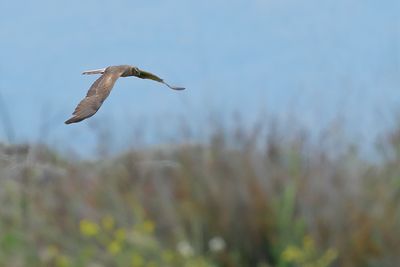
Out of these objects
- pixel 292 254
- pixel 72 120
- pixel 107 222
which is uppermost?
pixel 72 120

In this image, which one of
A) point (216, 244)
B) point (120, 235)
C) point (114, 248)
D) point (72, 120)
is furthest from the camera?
point (216, 244)

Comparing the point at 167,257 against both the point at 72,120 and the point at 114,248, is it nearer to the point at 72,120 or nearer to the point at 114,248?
the point at 114,248

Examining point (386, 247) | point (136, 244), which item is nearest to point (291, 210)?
point (386, 247)

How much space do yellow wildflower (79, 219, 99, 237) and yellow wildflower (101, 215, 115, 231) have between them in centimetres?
4

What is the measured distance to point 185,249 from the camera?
412cm

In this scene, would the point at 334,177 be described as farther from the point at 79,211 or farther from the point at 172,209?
the point at 79,211

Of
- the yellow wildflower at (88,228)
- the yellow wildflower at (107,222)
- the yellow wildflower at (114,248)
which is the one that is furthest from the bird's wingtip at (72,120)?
the yellow wildflower at (107,222)

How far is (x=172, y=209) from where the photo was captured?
458 centimetres

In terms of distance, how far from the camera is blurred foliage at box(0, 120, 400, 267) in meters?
4.25

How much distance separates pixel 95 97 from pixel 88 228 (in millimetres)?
3851

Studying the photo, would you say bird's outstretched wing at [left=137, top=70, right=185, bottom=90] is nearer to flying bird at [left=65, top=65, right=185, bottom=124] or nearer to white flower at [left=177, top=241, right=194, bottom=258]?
flying bird at [left=65, top=65, right=185, bottom=124]

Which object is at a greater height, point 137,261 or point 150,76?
point 150,76

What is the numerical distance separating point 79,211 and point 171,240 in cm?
50

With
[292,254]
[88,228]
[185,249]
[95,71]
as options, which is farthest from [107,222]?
[95,71]
